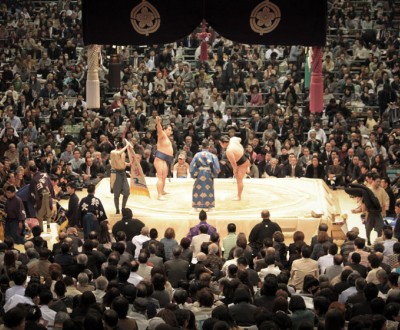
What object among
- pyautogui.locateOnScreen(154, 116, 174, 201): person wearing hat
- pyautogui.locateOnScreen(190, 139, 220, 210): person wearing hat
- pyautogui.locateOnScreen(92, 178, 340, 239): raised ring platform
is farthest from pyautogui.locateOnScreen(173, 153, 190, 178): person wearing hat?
pyautogui.locateOnScreen(190, 139, 220, 210): person wearing hat

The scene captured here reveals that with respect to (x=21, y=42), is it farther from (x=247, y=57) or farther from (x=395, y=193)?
(x=395, y=193)

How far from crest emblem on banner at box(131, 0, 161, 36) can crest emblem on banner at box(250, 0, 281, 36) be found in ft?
3.05

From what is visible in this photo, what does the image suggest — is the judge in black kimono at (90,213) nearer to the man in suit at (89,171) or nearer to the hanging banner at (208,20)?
the hanging banner at (208,20)

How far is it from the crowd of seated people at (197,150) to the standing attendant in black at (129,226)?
20 mm

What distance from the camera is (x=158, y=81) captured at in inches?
637

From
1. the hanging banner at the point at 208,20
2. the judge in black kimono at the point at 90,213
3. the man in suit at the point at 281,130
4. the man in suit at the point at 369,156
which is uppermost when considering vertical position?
the hanging banner at the point at 208,20

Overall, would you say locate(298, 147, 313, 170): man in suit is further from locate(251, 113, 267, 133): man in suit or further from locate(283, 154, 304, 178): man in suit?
locate(251, 113, 267, 133): man in suit

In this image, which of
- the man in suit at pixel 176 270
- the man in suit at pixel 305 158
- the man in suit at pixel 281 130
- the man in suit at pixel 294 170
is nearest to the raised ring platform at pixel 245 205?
the man in suit at pixel 294 170

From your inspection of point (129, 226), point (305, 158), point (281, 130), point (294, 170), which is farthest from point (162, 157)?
point (281, 130)

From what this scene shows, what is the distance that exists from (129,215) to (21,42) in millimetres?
8898

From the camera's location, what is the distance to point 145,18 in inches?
375

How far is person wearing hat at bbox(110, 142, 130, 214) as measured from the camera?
10.5 m

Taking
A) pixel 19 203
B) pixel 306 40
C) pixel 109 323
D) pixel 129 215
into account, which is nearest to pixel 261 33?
pixel 306 40

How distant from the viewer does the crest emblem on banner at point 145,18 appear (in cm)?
952
